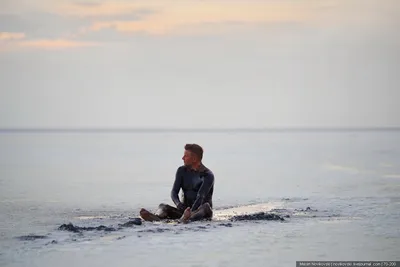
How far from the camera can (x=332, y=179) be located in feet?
71.3

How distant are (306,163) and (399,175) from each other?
304 inches

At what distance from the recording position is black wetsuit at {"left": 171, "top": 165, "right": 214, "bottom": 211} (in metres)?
12.2

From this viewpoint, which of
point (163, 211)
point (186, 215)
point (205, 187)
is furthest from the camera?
point (163, 211)

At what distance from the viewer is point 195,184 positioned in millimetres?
12336

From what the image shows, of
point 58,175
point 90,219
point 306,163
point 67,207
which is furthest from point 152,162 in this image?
point 90,219

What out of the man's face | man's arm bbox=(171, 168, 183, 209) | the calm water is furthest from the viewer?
man's arm bbox=(171, 168, 183, 209)

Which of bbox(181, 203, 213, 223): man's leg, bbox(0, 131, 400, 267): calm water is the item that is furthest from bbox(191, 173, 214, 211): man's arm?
bbox(0, 131, 400, 267): calm water

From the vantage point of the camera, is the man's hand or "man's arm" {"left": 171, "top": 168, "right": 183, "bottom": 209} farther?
the man's hand

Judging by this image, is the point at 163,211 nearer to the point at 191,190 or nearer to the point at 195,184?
the point at 191,190

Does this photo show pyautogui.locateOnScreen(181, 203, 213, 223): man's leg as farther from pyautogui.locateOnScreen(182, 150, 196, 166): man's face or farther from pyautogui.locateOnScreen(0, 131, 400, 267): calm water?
pyautogui.locateOnScreen(182, 150, 196, 166): man's face

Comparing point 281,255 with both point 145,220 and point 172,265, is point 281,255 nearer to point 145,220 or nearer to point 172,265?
point 172,265

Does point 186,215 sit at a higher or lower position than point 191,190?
lower

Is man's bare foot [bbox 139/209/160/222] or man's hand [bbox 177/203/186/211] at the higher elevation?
man's hand [bbox 177/203/186/211]

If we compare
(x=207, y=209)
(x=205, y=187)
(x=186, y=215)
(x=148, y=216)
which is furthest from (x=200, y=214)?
(x=148, y=216)
